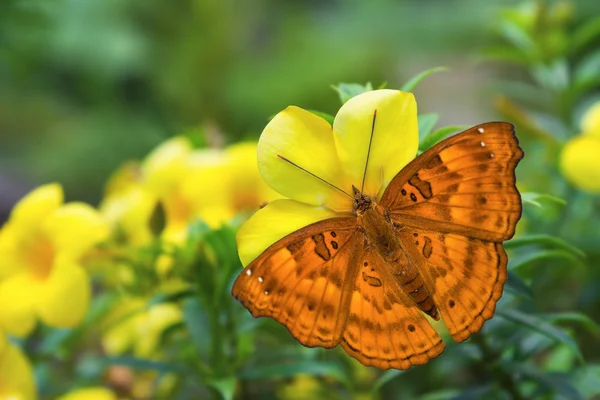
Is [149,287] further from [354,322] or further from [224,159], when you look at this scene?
[354,322]

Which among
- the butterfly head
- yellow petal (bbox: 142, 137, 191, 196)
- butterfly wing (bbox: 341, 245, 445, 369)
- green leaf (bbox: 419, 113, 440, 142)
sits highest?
yellow petal (bbox: 142, 137, 191, 196)

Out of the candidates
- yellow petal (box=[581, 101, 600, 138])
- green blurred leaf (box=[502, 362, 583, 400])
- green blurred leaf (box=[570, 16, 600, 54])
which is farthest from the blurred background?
green blurred leaf (box=[502, 362, 583, 400])

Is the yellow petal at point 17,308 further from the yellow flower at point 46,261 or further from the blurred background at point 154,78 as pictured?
the blurred background at point 154,78

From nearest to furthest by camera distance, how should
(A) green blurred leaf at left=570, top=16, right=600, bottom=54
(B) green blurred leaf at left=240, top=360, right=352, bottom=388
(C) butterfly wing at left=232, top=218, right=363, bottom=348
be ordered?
(C) butterfly wing at left=232, top=218, right=363, bottom=348
(B) green blurred leaf at left=240, top=360, right=352, bottom=388
(A) green blurred leaf at left=570, top=16, right=600, bottom=54

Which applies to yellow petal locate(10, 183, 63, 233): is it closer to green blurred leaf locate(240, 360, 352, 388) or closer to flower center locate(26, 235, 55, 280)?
flower center locate(26, 235, 55, 280)

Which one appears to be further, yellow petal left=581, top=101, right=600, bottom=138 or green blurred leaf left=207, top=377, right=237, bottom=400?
yellow petal left=581, top=101, right=600, bottom=138

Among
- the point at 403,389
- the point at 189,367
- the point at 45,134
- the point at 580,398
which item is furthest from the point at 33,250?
the point at 45,134

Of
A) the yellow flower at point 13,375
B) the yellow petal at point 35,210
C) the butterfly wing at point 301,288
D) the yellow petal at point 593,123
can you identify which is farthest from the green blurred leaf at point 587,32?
the yellow flower at point 13,375

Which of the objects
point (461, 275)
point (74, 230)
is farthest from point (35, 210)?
point (461, 275)
